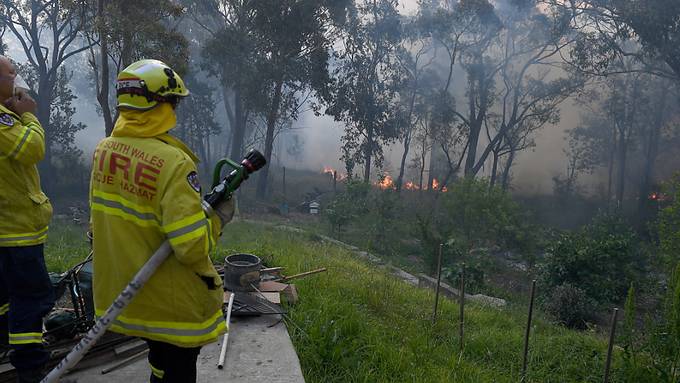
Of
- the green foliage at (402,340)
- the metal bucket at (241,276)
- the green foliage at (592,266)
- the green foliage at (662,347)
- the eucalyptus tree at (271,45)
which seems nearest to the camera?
the green foliage at (662,347)

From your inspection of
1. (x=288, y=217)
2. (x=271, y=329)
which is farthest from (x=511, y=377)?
(x=288, y=217)

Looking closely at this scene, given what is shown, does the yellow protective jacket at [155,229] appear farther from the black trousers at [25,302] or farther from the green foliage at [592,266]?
the green foliage at [592,266]

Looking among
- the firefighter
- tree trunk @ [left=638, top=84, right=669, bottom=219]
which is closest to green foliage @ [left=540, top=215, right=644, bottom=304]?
the firefighter

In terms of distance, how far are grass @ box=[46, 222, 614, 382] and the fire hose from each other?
1.65m

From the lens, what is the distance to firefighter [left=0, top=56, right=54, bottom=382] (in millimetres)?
2707

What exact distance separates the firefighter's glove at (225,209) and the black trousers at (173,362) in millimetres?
612

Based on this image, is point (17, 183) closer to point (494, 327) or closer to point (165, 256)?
point (165, 256)

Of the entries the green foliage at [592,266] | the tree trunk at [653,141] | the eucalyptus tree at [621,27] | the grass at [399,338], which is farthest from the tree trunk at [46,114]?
the tree trunk at [653,141]

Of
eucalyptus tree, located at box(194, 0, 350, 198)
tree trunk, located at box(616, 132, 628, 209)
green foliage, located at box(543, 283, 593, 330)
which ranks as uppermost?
eucalyptus tree, located at box(194, 0, 350, 198)

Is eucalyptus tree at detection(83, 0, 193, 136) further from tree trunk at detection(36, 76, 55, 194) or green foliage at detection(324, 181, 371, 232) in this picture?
tree trunk at detection(36, 76, 55, 194)

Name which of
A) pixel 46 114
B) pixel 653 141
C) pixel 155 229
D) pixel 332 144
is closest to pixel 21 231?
pixel 155 229

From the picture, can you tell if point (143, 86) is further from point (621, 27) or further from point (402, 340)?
point (621, 27)

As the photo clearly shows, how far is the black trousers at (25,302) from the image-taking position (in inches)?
107

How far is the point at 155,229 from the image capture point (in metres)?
2.10
